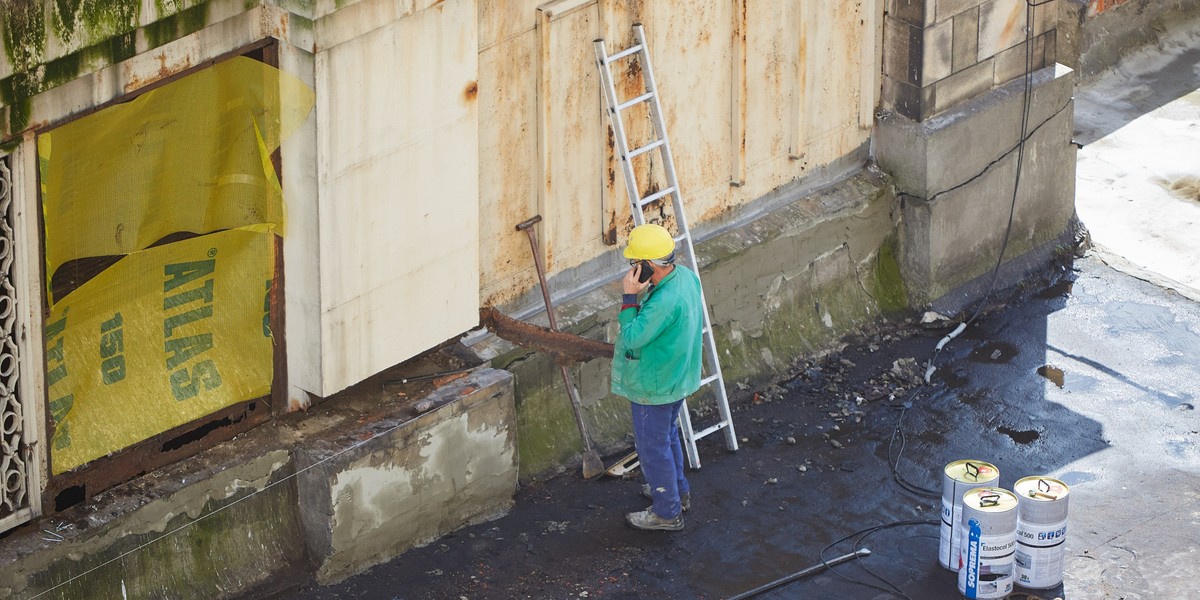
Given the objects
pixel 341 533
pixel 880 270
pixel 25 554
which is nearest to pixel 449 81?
pixel 341 533

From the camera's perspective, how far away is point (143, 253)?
26.7 ft

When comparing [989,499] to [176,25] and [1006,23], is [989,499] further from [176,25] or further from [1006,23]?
[176,25]

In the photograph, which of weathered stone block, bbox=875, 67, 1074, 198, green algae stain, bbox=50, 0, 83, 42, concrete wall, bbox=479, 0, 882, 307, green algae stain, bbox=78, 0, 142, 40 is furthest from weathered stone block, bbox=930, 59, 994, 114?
green algae stain, bbox=50, 0, 83, 42

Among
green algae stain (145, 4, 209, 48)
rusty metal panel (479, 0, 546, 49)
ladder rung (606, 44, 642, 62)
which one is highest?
green algae stain (145, 4, 209, 48)

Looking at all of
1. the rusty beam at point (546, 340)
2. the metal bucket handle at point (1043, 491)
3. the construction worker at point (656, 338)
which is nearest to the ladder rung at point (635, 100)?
the construction worker at point (656, 338)

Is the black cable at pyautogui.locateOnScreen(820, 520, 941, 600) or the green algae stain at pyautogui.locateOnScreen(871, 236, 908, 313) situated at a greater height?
the green algae stain at pyautogui.locateOnScreen(871, 236, 908, 313)

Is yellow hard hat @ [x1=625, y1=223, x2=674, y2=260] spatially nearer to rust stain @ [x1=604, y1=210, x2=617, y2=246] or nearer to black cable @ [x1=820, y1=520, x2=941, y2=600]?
rust stain @ [x1=604, y1=210, x2=617, y2=246]

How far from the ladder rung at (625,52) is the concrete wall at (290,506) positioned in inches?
73.5

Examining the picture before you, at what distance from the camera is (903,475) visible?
993 centimetres

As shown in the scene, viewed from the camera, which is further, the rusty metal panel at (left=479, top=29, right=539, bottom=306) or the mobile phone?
the rusty metal panel at (left=479, top=29, right=539, bottom=306)

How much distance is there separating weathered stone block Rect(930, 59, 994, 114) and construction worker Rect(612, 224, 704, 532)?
3063 mm

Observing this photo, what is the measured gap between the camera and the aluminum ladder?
9.56m

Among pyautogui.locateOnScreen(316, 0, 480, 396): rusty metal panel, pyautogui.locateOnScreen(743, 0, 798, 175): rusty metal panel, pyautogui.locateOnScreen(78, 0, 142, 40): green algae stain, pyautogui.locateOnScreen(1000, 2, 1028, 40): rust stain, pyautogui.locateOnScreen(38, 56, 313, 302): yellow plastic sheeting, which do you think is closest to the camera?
pyautogui.locateOnScreen(78, 0, 142, 40): green algae stain

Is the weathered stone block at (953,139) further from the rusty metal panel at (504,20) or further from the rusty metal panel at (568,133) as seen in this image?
the rusty metal panel at (504,20)
